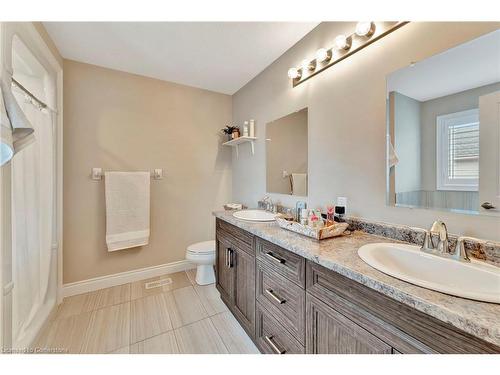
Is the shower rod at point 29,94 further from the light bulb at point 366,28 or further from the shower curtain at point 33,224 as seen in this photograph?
the light bulb at point 366,28

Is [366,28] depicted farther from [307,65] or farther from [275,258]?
[275,258]

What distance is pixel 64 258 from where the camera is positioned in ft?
6.55

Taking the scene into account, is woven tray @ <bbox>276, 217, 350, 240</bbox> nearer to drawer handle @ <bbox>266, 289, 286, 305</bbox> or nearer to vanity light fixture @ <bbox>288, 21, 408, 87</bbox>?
drawer handle @ <bbox>266, 289, 286, 305</bbox>

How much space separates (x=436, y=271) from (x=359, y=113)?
935 millimetres

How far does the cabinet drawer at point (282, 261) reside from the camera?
3.32 feet

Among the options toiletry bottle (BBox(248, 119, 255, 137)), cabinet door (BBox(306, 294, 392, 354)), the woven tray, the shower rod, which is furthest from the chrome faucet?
the shower rod

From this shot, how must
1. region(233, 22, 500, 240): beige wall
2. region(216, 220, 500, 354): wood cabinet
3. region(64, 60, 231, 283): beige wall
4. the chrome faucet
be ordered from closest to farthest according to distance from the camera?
region(216, 220, 500, 354): wood cabinet
the chrome faucet
region(233, 22, 500, 240): beige wall
region(64, 60, 231, 283): beige wall

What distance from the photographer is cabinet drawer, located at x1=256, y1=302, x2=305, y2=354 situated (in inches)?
41.4

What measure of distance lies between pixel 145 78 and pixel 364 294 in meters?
2.80

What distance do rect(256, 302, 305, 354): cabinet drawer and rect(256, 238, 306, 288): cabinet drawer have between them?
307mm

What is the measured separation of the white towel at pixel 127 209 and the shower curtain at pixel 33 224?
0.45m

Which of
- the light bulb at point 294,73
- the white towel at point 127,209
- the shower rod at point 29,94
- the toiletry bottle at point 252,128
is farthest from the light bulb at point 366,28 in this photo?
the white towel at point 127,209
